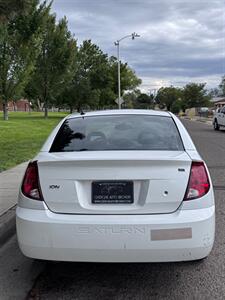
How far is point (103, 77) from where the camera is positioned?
5900 centimetres

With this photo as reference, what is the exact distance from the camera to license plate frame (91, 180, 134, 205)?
12.8 feet

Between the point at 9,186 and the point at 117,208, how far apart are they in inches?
208

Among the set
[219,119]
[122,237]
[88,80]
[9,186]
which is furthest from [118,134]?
[88,80]

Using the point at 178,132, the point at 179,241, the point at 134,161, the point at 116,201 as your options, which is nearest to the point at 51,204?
the point at 116,201

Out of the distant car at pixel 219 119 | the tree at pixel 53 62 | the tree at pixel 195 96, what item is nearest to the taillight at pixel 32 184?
the distant car at pixel 219 119

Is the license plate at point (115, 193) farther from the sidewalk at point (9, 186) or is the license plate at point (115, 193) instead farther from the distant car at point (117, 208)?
the sidewalk at point (9, 186)

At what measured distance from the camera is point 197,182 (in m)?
4.01

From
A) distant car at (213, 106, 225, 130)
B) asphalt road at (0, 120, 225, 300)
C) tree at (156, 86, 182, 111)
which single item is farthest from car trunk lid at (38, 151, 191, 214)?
tree at (156, 86, 182, 111)

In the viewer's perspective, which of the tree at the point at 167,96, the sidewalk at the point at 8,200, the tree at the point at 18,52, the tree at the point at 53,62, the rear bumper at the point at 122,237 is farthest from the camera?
the tree at the point at 167,96

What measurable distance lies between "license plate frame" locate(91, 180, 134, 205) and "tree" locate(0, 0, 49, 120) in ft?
105

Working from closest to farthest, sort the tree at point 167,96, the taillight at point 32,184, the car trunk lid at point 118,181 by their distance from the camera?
the car trunk lid at point 118,181
the taillight at point 32,184
the tree at point 167,96

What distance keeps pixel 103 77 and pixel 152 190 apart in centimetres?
5596

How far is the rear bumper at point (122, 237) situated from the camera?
3.78 meters

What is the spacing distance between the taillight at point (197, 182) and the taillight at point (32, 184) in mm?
1279
